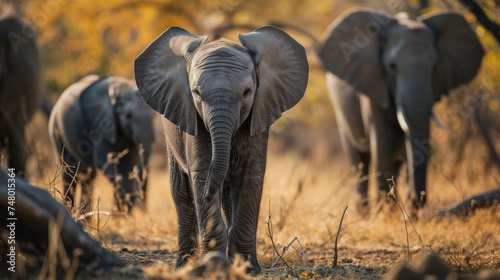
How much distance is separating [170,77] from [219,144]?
95cm

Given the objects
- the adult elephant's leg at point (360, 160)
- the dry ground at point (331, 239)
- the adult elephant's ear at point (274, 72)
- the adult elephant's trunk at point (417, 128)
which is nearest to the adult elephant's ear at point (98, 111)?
the dry ground at point (331, 239)

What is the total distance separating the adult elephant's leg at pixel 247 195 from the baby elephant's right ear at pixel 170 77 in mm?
367

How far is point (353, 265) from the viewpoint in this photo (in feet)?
21.9

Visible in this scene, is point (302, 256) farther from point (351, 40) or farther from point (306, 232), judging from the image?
point (351, 40)

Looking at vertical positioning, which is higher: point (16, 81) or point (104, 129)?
point (16, 81)

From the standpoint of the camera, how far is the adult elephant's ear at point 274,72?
6.02 m

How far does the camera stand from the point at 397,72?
9836 millimetres

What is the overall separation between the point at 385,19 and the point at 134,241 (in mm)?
4061

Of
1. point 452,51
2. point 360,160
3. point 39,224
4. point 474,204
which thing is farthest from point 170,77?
point 360,160

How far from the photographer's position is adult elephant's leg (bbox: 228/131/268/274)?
6.09 m

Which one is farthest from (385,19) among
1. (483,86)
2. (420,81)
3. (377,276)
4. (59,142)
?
(377,276)

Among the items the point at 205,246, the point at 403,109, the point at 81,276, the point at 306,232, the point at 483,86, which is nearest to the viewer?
the point at 81,276

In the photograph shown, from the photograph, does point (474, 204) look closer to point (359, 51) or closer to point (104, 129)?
point (359, 51)

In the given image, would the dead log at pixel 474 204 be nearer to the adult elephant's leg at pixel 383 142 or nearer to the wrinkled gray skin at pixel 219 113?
the adult elephant's leg at pixel 383 142
